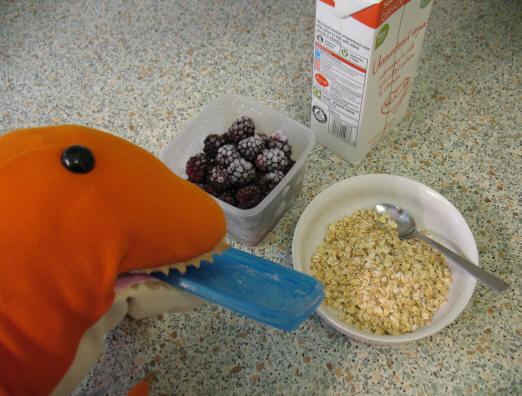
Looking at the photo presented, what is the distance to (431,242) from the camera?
1.85ft

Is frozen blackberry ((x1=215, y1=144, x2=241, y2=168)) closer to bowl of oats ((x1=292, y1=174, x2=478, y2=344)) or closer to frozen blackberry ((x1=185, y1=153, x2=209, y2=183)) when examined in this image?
frozen blackberry ((x1=185, y1=153, x2=209, y2=183))

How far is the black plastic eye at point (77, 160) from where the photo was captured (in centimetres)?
30

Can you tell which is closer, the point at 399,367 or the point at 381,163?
the point at 399,367

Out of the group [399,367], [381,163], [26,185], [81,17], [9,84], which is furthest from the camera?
[81,17]

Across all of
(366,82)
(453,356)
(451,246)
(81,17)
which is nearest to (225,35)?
(81,17)

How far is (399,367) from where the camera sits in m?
0.51

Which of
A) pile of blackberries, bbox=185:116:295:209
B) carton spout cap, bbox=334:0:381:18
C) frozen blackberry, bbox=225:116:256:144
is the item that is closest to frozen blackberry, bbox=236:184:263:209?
pile of blackberries, bbox=185:116:295:209

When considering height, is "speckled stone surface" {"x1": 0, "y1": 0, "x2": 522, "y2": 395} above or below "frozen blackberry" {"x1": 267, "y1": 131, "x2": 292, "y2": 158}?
below

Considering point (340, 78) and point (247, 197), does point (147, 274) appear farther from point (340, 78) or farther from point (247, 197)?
point (340, 78)

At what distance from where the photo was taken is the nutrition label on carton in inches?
20.3

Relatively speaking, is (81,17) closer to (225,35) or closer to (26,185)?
(225,35)

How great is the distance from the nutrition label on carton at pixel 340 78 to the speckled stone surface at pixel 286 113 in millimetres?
93

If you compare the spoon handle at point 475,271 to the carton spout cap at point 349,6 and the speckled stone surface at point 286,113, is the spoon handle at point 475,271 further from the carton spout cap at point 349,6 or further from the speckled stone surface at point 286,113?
the carton spout cap at point 349,6

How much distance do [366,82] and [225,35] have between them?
1.49 feet
